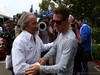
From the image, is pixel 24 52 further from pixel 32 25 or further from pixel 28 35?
pixel 32 25

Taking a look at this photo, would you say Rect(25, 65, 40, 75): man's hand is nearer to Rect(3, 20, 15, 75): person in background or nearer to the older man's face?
the older man's face

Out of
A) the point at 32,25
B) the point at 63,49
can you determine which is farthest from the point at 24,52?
the point at 63,49

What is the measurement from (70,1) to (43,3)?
4171cm

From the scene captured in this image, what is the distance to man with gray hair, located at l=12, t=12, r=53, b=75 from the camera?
4.27 metres

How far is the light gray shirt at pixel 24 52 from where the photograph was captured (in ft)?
14.0

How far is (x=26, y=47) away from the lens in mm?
4402

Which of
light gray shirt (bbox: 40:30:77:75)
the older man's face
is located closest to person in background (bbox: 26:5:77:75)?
light gray shirt (bbox: 40:30:77:75)

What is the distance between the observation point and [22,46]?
14.3ft

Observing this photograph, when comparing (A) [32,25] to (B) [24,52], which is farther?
(A) [32,25]

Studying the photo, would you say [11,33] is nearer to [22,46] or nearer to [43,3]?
[22,46]

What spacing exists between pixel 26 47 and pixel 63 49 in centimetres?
44

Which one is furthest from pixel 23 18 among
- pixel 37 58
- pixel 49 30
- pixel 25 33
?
pixel 49 30

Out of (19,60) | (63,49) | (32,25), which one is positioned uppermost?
(32,25)

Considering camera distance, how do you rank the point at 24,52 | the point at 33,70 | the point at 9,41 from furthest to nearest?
the point at 9,41 → the point at 24,52 → the point at 33,70
